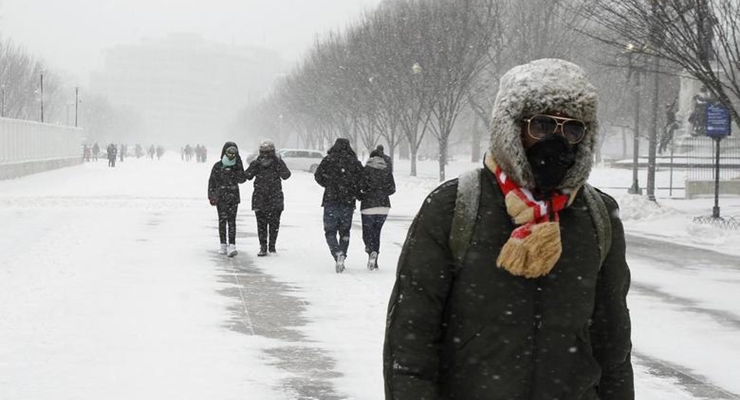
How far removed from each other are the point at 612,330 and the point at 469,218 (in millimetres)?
535

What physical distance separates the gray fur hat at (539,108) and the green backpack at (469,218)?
0.10 m

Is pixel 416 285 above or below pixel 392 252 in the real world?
above

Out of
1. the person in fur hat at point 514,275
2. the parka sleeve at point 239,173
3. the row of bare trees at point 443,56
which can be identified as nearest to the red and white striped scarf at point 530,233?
the person in fur hat at point 514,275

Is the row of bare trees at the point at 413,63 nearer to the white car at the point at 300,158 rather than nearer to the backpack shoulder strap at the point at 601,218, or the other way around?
the white car at the point at 300,158

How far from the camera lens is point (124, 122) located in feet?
561

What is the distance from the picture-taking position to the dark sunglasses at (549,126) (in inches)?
110

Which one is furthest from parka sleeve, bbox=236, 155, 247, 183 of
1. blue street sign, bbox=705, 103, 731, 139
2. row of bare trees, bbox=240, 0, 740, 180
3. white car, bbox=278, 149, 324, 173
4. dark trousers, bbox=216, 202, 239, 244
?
white car, bbox=278, 149, 324, 173

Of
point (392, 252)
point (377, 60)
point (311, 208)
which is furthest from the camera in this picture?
point (377, 60)

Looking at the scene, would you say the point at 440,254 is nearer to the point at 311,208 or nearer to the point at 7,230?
the point at 7,230

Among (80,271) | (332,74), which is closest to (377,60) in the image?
(332,74)

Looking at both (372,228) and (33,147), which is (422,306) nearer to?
(372,228)

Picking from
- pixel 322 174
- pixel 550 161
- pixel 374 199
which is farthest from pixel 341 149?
pixel 550 161

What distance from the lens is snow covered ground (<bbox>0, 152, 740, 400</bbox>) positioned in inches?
282

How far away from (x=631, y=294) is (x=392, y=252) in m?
4.76
